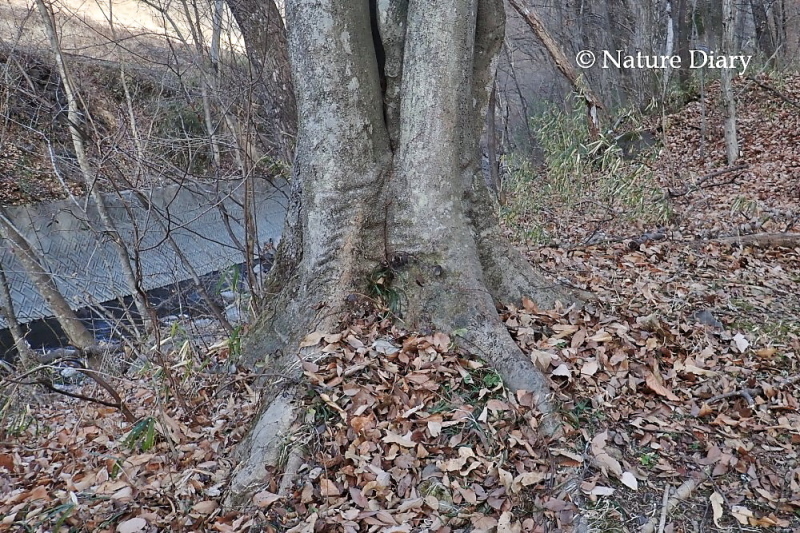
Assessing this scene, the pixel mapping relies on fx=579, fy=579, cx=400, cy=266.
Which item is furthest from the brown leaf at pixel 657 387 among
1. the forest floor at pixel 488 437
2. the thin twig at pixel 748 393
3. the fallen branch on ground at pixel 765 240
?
the fallen branch on ground at pixel 765 240

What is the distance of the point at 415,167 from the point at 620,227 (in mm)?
3701

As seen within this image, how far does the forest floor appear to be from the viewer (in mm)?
2209

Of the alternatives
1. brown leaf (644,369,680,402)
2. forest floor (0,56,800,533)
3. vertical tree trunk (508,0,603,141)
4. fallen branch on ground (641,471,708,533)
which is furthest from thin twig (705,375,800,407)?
vertical tree trunk (508,0,603,141)

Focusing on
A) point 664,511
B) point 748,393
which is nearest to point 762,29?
point 748,393

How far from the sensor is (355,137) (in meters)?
2.99

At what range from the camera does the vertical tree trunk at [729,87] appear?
26.0 ft

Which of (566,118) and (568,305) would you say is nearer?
(568,305)

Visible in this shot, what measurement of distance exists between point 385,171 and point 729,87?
25.2 feet

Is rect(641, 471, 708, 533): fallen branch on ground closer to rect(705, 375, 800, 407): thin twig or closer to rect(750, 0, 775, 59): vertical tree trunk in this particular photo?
rect(705, 375, 800, 407): thin twig

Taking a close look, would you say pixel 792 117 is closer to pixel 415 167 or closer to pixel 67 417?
pixel 415 167

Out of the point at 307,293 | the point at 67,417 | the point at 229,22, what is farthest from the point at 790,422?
the point at 229,22

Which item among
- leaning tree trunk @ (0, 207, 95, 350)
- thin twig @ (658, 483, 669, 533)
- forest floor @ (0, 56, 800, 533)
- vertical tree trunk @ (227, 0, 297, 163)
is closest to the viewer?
thin twig @ (658, 483, 669, 533)

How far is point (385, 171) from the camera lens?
10.1 feet

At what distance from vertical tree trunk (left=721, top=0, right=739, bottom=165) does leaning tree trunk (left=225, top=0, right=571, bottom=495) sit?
6506 mm
